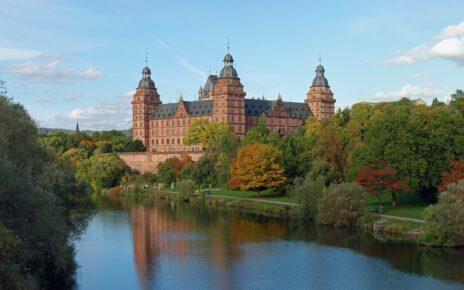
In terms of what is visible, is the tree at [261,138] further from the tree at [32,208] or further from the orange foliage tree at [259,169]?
the tree at [32,208]

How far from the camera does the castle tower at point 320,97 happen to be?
110 meters

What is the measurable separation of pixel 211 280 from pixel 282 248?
8.76 meters

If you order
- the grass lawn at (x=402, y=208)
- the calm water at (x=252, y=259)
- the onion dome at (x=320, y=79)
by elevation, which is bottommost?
the calm water at (x=252, y=259)

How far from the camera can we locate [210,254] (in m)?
33.6

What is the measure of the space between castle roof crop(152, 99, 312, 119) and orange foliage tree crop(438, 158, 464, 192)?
60.7m

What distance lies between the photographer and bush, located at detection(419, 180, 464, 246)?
111 ft

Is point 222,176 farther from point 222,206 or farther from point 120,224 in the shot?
point 120,224

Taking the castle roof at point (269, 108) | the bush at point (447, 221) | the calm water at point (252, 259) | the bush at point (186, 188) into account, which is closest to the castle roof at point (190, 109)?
the castle roof at point (269, 108)

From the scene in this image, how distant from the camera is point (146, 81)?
112 metres

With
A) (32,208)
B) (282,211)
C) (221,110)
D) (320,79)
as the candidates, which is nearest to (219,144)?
(282,211)

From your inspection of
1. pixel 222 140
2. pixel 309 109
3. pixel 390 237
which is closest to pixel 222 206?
pixel 222 140

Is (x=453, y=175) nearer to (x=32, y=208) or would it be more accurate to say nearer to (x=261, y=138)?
(x=261, y=138)

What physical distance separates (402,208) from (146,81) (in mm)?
75061

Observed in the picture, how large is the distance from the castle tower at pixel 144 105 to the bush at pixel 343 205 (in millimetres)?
71163
